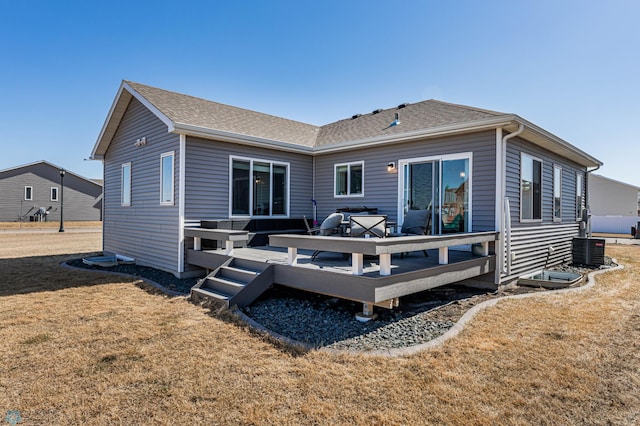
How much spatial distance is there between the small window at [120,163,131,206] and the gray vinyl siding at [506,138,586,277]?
966cm

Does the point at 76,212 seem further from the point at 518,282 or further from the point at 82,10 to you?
the point at 518,282

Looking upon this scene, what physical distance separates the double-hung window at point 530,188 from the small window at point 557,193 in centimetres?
127

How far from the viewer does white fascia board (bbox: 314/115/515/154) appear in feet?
20.5

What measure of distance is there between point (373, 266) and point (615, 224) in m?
27.9

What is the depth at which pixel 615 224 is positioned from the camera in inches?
961

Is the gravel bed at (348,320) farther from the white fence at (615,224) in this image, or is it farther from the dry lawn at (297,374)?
the white fence at (615,224)

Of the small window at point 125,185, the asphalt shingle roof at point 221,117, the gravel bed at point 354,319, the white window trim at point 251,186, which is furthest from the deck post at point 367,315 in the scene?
the small window at point 125,185

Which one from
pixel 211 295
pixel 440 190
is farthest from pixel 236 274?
pixel 440 190

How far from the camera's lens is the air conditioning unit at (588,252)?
952 cm

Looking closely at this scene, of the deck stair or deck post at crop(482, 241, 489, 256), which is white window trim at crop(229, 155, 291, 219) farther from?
deck post at crop(482, 241, 489, 256)

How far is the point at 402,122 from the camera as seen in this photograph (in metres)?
8.76

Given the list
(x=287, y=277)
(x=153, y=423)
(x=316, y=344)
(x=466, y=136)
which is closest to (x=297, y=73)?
(x=466, y=136)

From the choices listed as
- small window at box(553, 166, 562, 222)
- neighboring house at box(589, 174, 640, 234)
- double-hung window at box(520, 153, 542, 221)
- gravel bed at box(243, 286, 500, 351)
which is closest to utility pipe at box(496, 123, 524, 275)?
double-hung window at box(520, 153, 542, 221)

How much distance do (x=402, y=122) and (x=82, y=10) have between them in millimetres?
9707
